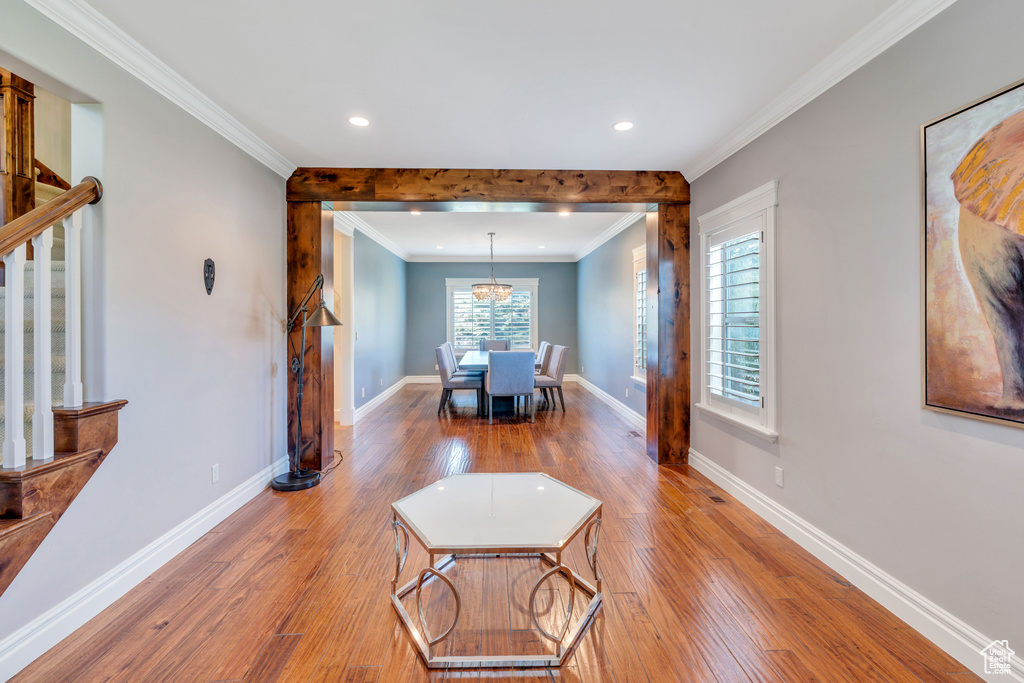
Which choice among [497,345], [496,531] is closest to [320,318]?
[496,531]

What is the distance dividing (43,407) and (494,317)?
757 centimetres

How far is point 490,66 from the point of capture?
Result: 2189mm

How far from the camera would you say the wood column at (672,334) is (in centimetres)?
380

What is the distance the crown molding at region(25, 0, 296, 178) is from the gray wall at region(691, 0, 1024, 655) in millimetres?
3435

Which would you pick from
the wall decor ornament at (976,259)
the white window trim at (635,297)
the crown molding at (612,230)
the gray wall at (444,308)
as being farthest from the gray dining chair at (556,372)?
the wall decor ornament at (976,259)

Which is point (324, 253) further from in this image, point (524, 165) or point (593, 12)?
point (593, 12)

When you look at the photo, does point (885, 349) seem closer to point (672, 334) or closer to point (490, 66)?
point (672, 334)

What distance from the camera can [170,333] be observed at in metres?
2.32

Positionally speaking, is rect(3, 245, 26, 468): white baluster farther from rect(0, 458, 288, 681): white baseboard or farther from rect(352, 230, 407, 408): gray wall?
rect(352, 230, 407, 408): gray wall

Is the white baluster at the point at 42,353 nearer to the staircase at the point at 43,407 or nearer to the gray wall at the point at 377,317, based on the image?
the staircase at the point at 43,407

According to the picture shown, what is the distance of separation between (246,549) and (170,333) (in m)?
1.27

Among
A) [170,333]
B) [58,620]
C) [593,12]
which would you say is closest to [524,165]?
[593,12]

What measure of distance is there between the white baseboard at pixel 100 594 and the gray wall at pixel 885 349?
347cm

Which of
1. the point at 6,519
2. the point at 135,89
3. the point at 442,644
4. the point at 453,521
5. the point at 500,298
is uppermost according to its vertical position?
the point at 135,89
